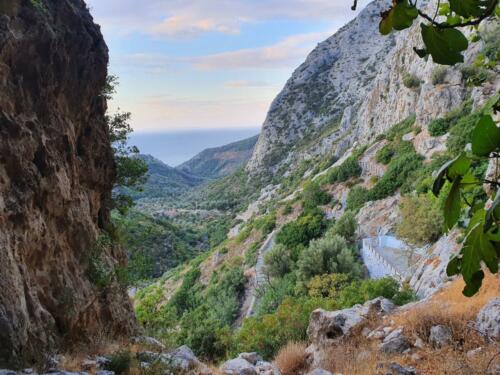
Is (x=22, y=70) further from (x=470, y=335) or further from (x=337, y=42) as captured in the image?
(x=337, y=42)

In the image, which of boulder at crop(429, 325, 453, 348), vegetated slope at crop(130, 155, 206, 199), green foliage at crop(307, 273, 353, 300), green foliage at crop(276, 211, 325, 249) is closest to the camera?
boulder at crop(429, 325, 453, 348)

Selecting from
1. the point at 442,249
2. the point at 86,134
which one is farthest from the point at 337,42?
the point at 86,134

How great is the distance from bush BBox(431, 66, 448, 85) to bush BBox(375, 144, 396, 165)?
5055 millimetres

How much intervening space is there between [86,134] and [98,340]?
4209 millimetres

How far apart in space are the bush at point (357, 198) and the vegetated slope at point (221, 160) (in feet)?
381

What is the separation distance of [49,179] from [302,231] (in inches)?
832

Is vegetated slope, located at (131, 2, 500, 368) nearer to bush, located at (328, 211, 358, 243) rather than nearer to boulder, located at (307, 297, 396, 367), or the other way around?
bush, located at (328, 211, 358, 243)

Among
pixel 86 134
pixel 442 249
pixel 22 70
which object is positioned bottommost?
pixel 442 249

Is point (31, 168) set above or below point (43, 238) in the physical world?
above

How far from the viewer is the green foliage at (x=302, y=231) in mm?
26469

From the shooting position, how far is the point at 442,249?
14125 mm


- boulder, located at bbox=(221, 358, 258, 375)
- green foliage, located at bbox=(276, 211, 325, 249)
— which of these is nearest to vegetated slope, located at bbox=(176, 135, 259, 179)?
green foliage, located at bbox=(276, 211, 325, 249)

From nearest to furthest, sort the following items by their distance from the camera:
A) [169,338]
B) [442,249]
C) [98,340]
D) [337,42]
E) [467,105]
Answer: [98,340] < [169,338] < [442,249] < [467,105] < [337,42]

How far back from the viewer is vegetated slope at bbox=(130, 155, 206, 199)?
354 ft
